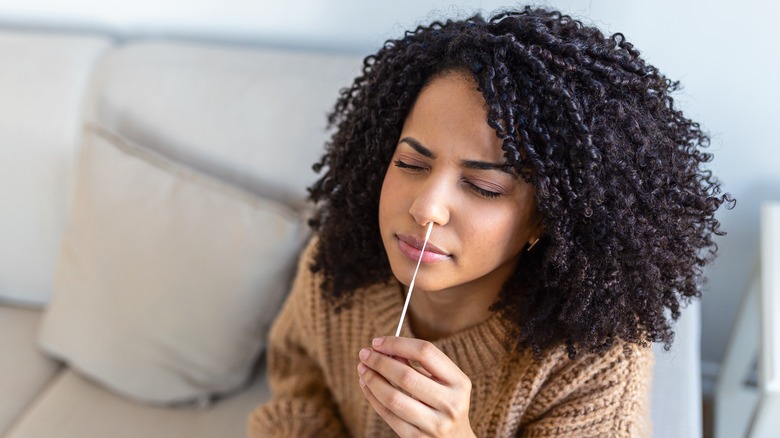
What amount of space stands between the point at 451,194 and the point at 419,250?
8cm

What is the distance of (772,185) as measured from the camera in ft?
4.66

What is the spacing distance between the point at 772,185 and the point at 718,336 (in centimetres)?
42

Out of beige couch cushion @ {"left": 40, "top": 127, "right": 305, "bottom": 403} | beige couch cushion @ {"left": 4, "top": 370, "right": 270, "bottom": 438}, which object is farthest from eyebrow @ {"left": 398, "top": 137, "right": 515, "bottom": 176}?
beige couch cushion @ {"left": 4, "top": 370, "right": 270, "bottom": 438}

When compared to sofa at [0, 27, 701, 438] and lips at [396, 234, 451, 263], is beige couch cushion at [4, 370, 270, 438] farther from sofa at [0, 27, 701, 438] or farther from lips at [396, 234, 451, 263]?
lips at [396, 234, 451, 263]

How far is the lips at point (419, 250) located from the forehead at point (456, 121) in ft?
0.34

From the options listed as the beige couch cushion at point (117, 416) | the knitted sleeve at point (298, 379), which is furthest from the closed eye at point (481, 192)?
the beige couch cushion at point (117, 416)

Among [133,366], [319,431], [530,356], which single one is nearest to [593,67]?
[530,356]

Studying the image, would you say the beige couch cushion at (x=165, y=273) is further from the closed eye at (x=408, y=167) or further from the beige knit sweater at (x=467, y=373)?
the closed eye at (x=408, y=167)

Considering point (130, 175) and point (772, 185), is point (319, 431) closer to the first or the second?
point (130, 175)

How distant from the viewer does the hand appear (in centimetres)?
78

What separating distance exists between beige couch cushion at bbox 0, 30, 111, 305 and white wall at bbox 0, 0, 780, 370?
0.41 feet

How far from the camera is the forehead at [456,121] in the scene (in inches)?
30.6

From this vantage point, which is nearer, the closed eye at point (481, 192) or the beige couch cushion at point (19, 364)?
the closed eye at point (481, 192)

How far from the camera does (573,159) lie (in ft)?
2.55
